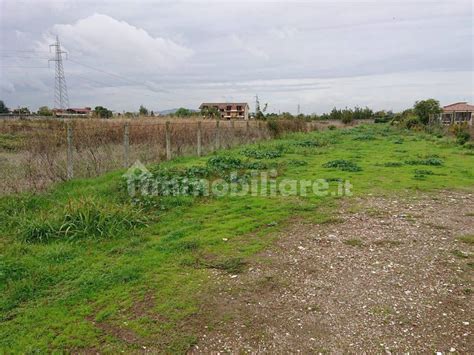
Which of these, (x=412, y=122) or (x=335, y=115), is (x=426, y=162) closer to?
(x=412, y=122)

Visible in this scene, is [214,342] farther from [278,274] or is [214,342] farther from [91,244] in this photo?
[91,244]

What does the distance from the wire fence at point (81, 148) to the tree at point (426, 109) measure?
26408mm

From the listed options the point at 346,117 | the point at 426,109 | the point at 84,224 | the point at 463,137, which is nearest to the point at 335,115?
the point at 346,117

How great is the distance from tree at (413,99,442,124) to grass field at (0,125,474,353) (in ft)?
96.5

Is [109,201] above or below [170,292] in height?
above

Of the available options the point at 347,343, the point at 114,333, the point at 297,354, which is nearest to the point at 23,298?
the point at 114,333

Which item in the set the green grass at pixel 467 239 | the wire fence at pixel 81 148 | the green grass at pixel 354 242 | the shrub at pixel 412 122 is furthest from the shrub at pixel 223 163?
the shrub at pixel 412 122

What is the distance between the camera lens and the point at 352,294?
11.7 ft

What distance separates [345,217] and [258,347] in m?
3.76

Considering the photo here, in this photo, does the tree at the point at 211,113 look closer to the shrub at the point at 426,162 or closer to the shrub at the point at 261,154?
the shrub at the point at 261,154

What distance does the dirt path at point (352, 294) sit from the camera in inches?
113

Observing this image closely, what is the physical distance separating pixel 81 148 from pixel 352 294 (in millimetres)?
8611

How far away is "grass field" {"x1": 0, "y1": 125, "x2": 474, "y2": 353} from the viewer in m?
3.01

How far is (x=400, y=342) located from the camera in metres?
2.82
